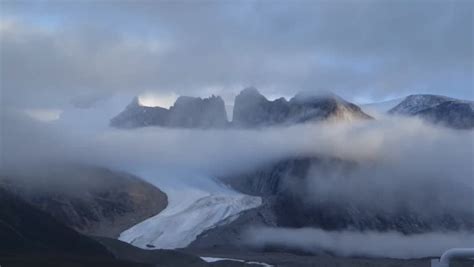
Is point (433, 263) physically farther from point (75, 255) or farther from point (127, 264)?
point (75, 255)

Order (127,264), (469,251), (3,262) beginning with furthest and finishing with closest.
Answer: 1. (127,264)
2. (3,262)
3. (469,251)

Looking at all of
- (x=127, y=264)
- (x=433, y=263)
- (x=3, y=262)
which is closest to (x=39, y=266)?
(x=3, y=262)

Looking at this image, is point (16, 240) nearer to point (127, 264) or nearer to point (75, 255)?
point (75, 255)

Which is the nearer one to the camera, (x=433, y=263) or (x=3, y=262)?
(x=433, y=263)

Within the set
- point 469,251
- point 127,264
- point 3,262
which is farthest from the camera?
point 127,264

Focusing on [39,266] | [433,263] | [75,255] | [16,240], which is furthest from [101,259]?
[433,263]

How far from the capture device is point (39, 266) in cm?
15838

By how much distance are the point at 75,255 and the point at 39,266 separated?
39.3 metres

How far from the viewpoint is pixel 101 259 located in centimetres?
19400

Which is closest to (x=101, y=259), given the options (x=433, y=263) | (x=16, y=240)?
(x=16, y=240)

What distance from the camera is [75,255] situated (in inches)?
7776

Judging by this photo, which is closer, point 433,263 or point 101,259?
point 433,263

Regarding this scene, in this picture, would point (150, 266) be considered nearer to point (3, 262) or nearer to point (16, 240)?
point (16, 240)

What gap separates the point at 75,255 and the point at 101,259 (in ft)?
24.9
